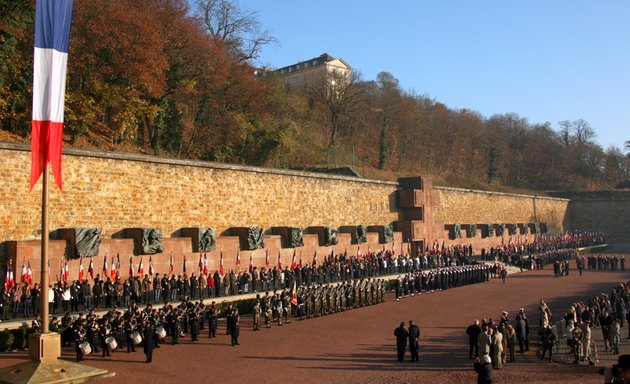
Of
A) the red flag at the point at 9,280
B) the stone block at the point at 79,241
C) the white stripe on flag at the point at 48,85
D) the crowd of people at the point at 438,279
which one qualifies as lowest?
the crowd of people at the point at 438,279

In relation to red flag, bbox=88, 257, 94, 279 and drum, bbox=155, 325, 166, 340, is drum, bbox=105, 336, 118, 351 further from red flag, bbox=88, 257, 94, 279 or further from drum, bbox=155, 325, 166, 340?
red flag, bbox=88, 257, 94, 279

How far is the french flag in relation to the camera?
9172 mm

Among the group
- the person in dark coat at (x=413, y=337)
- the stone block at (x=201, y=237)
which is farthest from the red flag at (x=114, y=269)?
the person in dark coat at (x=413, y=337)

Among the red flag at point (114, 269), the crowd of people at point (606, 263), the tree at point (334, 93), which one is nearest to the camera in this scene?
the red flag at point (114, 269)

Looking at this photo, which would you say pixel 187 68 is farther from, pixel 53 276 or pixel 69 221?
pixel 53 276

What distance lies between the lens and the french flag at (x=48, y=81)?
361 inches

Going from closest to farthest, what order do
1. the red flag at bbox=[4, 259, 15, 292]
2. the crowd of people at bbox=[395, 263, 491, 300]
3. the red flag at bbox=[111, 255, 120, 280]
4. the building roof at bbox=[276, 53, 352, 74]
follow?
the red flag at bbox=[4, 259, 15, 292]
the red flag at bbox=[111, 255, 120, 280]
the crowd of people at bbox=[395, 263, 491, 300]
the building roof at bbox=[276, 53, 352, 74]

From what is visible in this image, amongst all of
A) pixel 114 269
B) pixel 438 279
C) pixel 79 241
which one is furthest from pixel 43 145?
pixel 438 279

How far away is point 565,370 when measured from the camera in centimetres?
1440

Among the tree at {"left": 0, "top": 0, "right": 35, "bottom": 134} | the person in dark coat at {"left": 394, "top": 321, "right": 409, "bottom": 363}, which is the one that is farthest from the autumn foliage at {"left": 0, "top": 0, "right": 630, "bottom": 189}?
the person in dark coat at {"left": 394, "top": 321, "right": 409, "bottom": 363}

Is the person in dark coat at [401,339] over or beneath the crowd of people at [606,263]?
beneath

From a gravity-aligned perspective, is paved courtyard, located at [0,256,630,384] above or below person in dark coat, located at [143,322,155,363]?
below

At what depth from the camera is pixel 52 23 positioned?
9.28 m

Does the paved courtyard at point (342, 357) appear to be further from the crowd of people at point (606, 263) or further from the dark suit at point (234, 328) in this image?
the crowd of people at point (606, 263)
